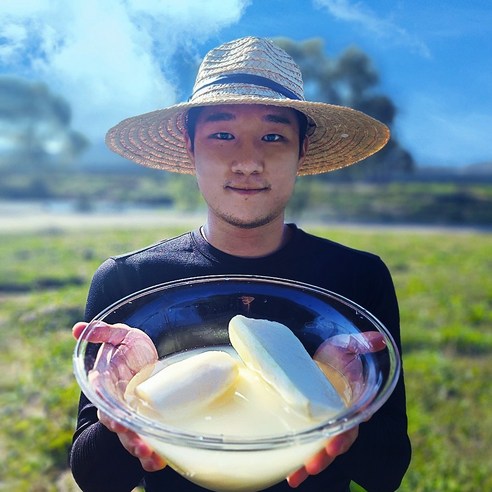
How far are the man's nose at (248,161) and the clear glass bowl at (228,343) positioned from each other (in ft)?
0.84

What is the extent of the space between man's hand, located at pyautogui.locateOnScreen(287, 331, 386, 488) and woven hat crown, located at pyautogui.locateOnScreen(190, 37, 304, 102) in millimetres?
599

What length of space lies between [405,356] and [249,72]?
3.12 meters

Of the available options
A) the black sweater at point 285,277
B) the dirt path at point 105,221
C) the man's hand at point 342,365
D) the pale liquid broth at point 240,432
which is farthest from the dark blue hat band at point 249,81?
the dirt path at point 105,221

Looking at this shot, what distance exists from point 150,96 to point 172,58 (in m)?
0.32

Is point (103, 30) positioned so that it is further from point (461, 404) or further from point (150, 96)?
point (461, 404)

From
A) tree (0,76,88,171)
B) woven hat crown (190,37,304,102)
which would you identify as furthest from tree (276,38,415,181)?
woven hat crown (190,37,304,102)

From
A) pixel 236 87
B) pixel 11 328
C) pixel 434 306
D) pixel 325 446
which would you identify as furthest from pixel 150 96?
pixel 434 306

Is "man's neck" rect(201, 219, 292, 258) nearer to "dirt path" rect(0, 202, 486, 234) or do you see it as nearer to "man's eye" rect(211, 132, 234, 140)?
"man's eye" rect(211, 132, 234, 140)

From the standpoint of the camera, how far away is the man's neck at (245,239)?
1.56 metres

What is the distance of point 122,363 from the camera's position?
3.63 feet

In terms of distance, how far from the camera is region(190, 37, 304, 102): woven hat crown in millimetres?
1441

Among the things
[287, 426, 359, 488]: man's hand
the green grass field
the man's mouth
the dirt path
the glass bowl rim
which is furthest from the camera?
the dirt path

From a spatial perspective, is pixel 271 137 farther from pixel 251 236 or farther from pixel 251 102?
pixel 251 236

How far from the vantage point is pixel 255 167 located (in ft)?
4.61
